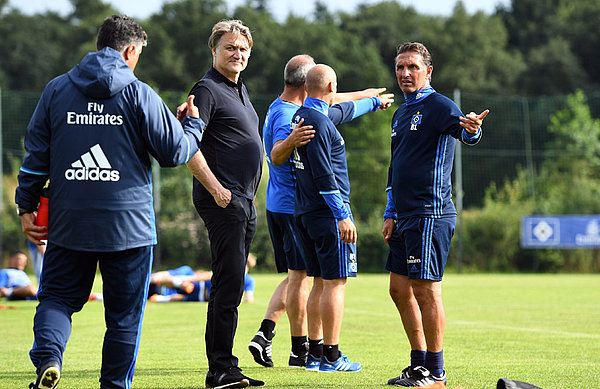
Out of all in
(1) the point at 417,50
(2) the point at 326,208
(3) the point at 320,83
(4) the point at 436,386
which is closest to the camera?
(4) the point at 436,386

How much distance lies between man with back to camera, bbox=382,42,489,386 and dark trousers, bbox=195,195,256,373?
3.44 ft

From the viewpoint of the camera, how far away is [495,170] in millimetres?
34062

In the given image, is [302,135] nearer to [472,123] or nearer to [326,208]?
[326,208]

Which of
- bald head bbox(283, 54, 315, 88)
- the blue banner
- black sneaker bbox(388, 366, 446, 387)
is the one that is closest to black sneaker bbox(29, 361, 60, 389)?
black sneaker bbox(388, 366, 446, 387)

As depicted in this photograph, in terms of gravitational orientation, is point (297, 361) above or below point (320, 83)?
below

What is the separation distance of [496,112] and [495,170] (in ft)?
8.10

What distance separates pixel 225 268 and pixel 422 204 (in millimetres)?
1341

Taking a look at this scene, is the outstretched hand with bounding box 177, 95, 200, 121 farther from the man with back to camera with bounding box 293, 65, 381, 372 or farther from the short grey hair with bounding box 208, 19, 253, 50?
the man with back to camera with bounding box 293, 65, 381, 372

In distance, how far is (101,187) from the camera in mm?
4578

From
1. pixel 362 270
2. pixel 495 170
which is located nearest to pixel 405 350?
pixel 362 270

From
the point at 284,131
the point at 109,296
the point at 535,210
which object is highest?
the point at 535,210

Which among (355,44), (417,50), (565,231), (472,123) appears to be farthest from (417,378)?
(355,44)

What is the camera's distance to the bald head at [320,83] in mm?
6594

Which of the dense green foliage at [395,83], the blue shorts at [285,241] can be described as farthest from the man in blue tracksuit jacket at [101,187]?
the dense green foliage at [395,83]
